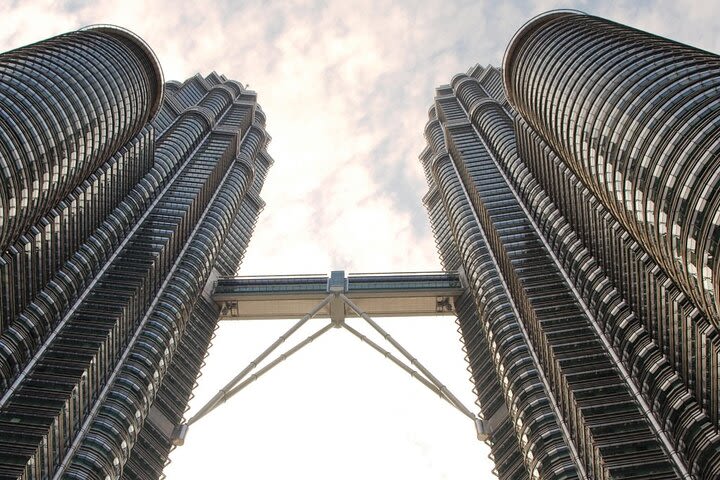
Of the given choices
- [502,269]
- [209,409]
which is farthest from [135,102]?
[502,269]

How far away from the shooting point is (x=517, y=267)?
10288cm

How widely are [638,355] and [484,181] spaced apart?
65073 mm

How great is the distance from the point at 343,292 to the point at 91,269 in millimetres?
49676

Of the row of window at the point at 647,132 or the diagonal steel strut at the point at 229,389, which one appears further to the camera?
the diagonal steel strut at the point at 229,389

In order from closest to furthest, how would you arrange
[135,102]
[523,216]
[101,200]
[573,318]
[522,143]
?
[573,318] → [135,102] → [101,200] → [523,216] → [522,143]

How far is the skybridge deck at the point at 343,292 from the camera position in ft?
452

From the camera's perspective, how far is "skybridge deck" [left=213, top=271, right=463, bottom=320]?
138m

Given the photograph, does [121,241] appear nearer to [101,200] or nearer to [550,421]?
[101,200]

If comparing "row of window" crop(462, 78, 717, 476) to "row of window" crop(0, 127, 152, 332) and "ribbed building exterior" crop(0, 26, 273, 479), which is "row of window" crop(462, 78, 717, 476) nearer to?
"ribbed building exterior" crop(0, 26, 273, 479)

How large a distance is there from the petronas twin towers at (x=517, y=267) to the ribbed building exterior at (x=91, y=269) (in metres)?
0.32

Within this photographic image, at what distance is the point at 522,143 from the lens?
420 ft

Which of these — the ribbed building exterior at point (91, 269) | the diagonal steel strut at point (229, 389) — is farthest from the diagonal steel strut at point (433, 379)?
the ribbed building exterior at point (91, 269)

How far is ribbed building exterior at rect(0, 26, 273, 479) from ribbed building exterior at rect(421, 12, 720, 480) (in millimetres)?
48534

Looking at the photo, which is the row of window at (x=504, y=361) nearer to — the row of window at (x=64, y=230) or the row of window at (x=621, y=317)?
the row of window at (x=621, y=317)
